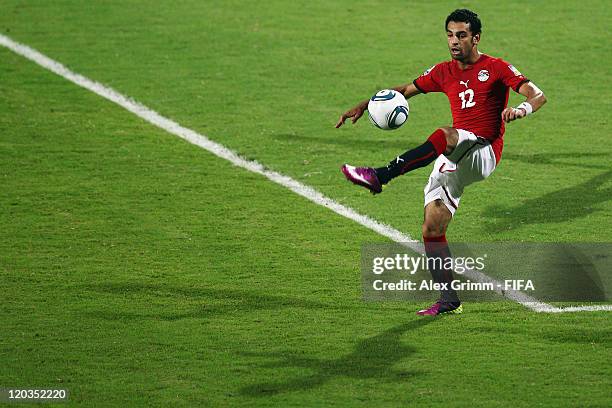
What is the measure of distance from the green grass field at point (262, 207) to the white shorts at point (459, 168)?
89 centimetres

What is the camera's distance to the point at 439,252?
9.46m

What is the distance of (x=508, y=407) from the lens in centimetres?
765

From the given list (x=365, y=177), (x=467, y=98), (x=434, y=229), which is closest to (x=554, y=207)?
(x=467, y=98)

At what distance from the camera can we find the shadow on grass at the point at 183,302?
9391 millimetres

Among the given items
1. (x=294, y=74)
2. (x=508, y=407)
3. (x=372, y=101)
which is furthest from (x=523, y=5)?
(x=508, y=407)

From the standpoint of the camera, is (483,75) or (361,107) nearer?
(483,75)

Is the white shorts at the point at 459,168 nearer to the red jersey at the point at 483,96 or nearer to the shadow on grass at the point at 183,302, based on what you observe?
the red jersey at the point at 483,96

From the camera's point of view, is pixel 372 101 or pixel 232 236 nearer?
pixel 372 101

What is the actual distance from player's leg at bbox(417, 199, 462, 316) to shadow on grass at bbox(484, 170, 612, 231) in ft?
6.09

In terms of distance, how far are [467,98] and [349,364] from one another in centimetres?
238

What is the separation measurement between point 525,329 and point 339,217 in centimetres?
305

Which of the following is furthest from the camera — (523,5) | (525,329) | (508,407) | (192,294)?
(523,5)

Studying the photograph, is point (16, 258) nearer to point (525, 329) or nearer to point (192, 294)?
point (192, 294)

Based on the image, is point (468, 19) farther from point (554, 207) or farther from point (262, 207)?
point (262, 207)
